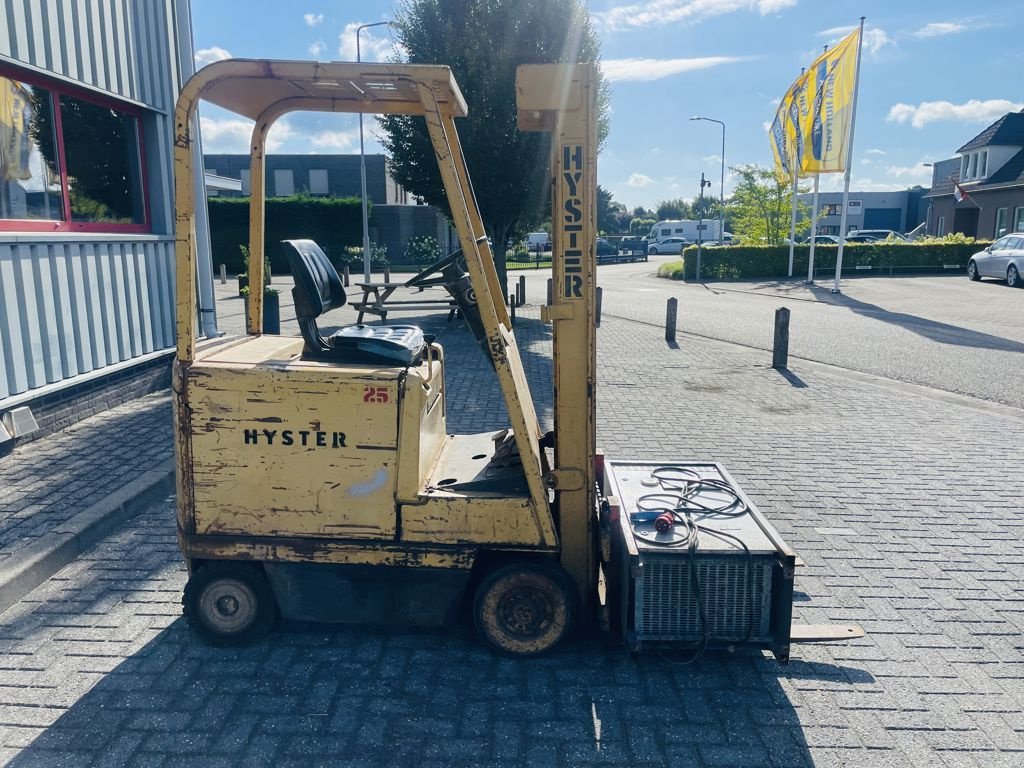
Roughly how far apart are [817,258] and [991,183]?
43.4ft

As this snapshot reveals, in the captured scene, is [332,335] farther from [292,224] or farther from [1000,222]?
[1000,222]

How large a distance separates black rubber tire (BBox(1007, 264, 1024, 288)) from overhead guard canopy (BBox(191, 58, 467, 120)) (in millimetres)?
28366

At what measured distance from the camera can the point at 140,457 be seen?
651 cm

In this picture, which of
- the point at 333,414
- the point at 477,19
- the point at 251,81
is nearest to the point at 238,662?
the point at 333,414

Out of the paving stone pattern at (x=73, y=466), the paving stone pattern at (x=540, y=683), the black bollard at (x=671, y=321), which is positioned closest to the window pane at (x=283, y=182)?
the black bollard at (x=671, y=321)

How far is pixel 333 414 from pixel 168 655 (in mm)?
1430

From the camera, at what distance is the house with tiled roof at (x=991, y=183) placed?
38.2 metres

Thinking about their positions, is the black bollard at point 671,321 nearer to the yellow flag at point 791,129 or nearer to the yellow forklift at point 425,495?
the yellow forklift at point 425,495

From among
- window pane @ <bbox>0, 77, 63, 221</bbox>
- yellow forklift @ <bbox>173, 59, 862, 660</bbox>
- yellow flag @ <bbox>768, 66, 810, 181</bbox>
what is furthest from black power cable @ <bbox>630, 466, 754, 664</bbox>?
yellow flag @ <bbox>768, 66, 810, 181</bbox>

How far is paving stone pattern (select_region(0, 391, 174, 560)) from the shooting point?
16.7 feet

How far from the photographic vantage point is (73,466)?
20.4 feet

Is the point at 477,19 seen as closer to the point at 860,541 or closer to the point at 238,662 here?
the point at 860,541

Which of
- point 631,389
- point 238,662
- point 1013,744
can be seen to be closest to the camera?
point 1013,744

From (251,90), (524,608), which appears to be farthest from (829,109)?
(524,608)
